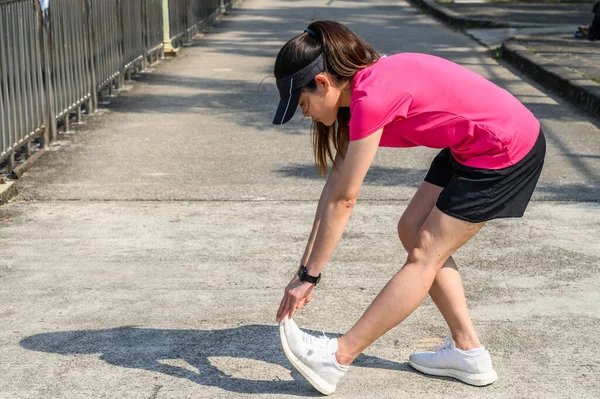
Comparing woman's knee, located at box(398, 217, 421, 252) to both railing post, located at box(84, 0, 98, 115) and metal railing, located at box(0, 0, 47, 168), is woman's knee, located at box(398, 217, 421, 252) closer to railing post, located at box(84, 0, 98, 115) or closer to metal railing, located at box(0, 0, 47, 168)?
metal railing, located at box(0, 0, 47, 168)

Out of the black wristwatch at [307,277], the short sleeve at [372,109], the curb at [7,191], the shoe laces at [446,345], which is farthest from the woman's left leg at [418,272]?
the curb at [7,191]

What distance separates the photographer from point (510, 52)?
13547mm

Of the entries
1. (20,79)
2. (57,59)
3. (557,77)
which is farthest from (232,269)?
(557,77)

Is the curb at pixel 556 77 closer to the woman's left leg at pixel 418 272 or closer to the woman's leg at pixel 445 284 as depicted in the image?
the woman's leg at pixel 445 284

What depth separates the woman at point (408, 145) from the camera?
3221 mm

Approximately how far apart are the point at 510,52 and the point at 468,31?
14.0 ft

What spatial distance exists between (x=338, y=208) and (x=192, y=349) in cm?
105

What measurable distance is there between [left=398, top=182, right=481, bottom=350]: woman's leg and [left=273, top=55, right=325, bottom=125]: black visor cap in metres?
0.66

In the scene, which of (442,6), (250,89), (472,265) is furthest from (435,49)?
(472,265)

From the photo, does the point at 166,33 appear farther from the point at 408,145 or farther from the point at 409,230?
the point at 408,145

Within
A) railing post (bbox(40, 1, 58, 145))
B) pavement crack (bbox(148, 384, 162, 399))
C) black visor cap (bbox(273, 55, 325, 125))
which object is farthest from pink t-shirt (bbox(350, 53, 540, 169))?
railing post (bbox(40, 1, 58, 145))

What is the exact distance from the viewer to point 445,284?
3.64 meters

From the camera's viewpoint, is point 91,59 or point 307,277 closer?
point 307,277

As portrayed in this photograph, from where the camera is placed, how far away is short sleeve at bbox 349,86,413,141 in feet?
10.3
